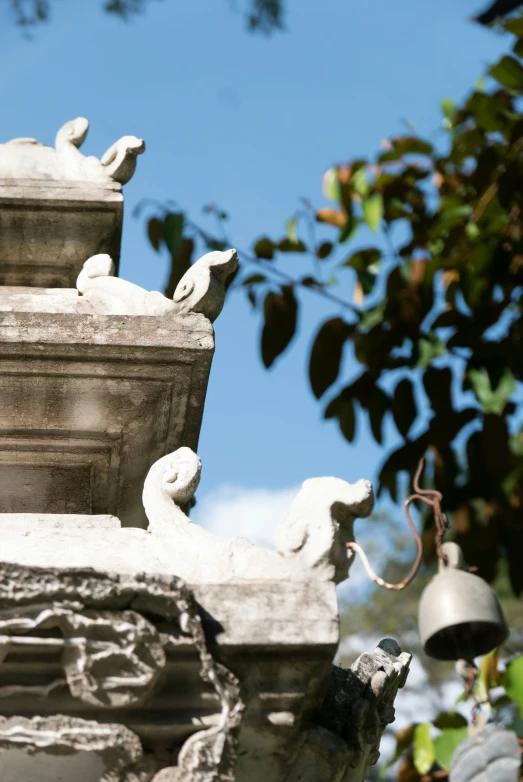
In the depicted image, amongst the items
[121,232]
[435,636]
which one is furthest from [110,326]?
[435,636]

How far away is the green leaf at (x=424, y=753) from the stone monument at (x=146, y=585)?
6.19 ft

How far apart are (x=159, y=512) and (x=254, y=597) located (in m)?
0.31

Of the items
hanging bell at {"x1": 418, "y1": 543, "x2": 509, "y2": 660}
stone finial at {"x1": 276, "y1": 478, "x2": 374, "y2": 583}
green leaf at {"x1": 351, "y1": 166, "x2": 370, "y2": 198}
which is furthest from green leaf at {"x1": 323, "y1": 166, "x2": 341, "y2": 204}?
stone finial at {"x1": 276, "y1": 478, "x2": 374, "y2": 583}

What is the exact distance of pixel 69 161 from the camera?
297cm

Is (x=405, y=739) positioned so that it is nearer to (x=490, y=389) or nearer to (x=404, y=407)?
(x=404, y=407)

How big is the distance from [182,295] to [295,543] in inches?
25.7

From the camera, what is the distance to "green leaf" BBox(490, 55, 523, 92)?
440 cm

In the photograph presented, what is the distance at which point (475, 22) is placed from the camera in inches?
51.9

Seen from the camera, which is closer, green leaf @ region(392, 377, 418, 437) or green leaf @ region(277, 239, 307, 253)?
green leaf @ region(392, 377, 418, 437)

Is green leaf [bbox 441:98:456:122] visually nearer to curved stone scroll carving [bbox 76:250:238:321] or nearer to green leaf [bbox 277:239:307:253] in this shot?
green leaf [bbox 277:239:307:253]

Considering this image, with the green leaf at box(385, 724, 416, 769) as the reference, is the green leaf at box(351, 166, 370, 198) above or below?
above

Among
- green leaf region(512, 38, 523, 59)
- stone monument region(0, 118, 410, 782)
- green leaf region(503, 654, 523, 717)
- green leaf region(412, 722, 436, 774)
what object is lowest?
green leaf region(412, 722, 436, 774)

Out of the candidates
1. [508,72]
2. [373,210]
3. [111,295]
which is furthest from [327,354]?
[111,295]

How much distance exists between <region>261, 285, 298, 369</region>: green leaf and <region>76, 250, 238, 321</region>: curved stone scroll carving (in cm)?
184
